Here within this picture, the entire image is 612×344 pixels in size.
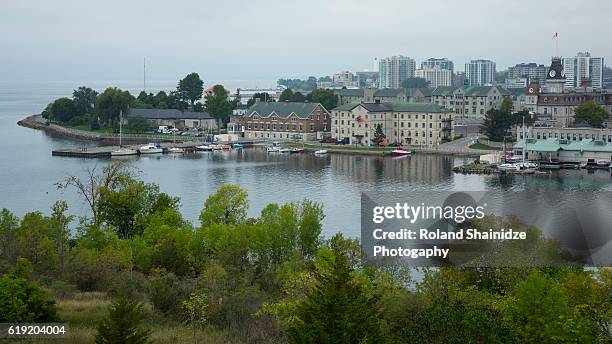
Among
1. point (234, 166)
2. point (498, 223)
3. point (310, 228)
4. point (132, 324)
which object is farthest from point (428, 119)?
point (132, 324)

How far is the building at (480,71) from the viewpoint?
62.9 meters

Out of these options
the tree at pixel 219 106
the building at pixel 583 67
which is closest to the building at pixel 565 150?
the tree at pixel 219 106

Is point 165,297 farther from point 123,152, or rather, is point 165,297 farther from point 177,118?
point 177,118

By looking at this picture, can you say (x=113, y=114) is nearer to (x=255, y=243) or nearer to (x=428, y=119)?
(x=428, y=119)

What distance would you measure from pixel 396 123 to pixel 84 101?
12717 mm

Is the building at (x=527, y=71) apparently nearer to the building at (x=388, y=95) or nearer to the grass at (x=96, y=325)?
the building at (x=388, y=95)

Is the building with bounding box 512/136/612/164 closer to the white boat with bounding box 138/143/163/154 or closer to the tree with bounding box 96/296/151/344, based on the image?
the white boat with bounding box 138/143/163/154

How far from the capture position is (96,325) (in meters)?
4.55

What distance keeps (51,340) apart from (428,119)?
17403 millimetres

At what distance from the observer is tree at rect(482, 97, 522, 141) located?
66.1ft

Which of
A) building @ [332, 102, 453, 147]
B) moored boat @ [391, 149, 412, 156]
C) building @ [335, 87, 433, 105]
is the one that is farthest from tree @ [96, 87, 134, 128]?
moored boat @ [391, 149, 412, 156]

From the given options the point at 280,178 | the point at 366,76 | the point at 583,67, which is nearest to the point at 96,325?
the point at 280,178

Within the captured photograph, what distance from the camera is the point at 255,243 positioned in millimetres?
6840

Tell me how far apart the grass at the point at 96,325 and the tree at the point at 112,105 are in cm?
2107
